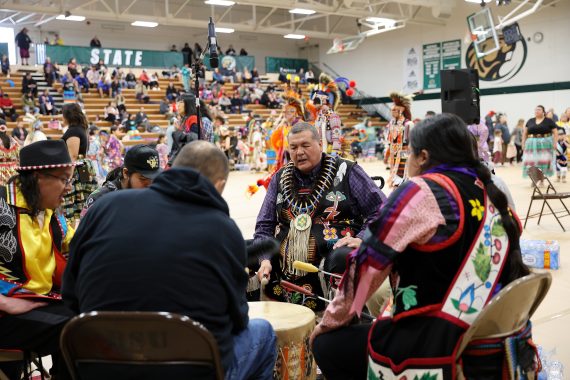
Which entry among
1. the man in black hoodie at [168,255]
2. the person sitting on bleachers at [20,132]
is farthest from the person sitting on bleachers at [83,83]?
the man in black hoodie at [168,255]

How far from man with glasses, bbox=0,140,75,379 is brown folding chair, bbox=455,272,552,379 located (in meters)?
1.25

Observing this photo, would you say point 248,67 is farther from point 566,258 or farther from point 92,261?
point 92,261

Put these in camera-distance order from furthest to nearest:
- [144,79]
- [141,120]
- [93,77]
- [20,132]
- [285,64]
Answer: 1. [285,64]
2. [144,79]
3. [93,77]
4. [141,120]
5. [20,132]

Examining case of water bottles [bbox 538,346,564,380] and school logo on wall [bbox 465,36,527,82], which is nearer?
case of water bottles [bbox 538,346,564,380]

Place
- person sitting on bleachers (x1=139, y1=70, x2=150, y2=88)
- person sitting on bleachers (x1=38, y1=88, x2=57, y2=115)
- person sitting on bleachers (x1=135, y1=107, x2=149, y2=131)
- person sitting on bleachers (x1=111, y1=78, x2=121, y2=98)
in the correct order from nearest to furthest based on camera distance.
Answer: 1. person sitting on bleachers (x1=38, y1=88, x2=57, y2=115)
2. person sitting on bleachers (x1=135, y1=107, x2=149, y2=131)
3. person sitting on bleachers (x1=111, y1=78, x2=121, y2=98)
4. person sitting on bleachers (x1=139, y1=70, x2=150, y2=88)

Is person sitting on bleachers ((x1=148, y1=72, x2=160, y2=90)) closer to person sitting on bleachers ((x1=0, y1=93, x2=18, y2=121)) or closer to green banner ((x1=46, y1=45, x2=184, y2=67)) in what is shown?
green banner ((x1=46, y1=45, x2=184, y2=67))

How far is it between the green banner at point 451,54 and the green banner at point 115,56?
888 cm

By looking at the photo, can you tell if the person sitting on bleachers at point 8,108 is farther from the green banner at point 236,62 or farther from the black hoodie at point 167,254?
the black hoodie at point 167,254

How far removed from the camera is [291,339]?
6.87 ft

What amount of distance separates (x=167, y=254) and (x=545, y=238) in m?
5.08

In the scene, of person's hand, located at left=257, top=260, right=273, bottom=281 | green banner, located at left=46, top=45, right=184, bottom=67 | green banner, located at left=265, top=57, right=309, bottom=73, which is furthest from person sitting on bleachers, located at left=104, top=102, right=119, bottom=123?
person's hand, located at left=257, top=260, right=273, bottom=281

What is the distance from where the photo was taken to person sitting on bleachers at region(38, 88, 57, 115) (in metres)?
16.6

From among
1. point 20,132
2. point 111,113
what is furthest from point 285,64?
point 20,132

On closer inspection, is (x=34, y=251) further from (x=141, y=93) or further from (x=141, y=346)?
(x=141, y=93)
